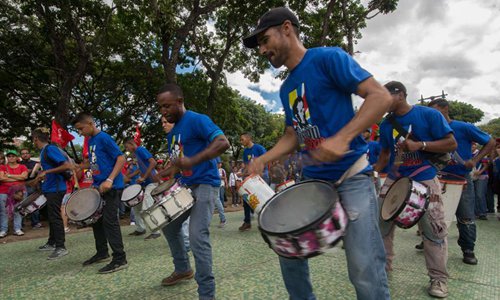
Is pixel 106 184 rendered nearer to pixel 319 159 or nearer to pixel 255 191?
pixel 255 191

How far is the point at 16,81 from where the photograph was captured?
49.0ft

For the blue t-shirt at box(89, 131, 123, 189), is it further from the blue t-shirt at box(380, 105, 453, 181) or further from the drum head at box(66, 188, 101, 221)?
the blue t-shirt at box(380, 105, 453, 181)

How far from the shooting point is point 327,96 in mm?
1940

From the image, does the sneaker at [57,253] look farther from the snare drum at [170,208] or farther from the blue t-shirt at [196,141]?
the blue t-shirt at [196,141]

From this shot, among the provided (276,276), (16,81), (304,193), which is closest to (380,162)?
(276,276)

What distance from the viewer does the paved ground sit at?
11.4 feet

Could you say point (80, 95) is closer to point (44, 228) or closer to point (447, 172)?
point (44, 228)

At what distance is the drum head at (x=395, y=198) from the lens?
3.12m

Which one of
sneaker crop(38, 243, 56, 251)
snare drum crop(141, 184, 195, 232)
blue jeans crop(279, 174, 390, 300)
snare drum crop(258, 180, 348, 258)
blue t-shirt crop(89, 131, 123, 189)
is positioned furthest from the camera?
sneaker crop(38, 243, 56, 251)

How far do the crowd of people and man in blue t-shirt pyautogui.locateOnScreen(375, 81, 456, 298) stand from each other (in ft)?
0.03

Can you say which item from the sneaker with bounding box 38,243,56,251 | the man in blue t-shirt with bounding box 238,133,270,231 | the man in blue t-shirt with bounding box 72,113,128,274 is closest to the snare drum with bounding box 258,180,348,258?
the man in blue t-shirt with bounding box 72,113,128,274

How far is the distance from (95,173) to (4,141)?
14520 millimetres

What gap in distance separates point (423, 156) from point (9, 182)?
927 cm

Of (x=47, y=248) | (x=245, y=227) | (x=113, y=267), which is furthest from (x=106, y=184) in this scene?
(x=245, y=227)
